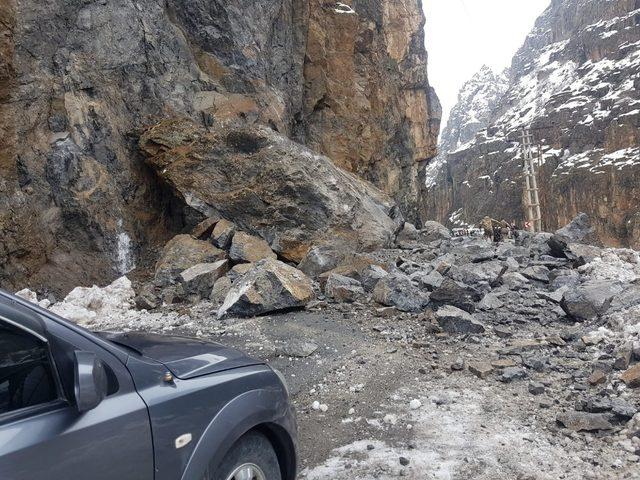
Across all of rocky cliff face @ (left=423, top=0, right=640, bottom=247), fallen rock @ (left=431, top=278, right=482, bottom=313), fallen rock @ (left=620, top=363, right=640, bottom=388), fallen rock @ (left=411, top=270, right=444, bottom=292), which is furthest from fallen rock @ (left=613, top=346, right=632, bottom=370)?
rocky cliff face @ (left=423, top=0, right=640, bottom=247)

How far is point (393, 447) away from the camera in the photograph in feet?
11.5

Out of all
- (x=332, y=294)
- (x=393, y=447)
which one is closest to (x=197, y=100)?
(x=332, y=294)

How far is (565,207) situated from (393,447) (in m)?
83.4

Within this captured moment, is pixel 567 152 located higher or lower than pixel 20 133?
higher

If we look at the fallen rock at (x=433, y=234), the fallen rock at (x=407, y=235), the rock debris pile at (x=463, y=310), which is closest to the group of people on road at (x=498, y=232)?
the fallen rock at (x=433, y=234)

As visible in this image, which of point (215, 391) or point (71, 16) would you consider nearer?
Result: point (215, 391)

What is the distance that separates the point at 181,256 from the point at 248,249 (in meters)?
1.46

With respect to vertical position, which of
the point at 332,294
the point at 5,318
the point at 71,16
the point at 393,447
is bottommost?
the point at 393,447

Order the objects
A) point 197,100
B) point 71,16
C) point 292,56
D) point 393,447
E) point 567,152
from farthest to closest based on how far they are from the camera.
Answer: point 567,152, point 292,56, point 197,100, point 71,16, point 393,447

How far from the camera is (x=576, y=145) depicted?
276 feet

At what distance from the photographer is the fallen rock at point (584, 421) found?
135 inches

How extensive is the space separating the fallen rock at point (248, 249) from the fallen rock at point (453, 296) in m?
4.37

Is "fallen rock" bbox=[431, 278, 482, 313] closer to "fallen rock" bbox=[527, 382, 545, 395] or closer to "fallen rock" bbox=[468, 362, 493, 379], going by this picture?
"fallen rock" bbox=[468, 362, 493, 379]

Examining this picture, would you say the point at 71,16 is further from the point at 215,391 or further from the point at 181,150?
the point at 215,391
